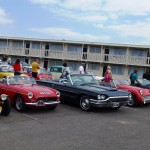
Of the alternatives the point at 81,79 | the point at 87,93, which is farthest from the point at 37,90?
the point at 81,79

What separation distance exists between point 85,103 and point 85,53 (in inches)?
1102

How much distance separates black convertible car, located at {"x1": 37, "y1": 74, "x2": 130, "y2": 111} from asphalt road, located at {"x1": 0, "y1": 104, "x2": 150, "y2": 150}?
42 centimetres

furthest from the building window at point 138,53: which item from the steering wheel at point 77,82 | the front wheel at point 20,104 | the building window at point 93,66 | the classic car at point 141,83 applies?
the front wheel at point 20,104

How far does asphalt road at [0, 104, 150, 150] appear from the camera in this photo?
6.71 metres

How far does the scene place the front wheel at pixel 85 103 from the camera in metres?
11.2

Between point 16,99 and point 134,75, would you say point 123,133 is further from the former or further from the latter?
point 134,75

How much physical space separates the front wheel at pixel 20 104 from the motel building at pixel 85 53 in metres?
27.9

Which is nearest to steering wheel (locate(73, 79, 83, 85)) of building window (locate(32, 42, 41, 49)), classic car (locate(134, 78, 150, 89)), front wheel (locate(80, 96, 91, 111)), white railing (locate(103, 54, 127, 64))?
front wheel (locate(80, 96, 91, 111))

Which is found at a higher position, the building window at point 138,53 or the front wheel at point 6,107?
the building window at point 138,53

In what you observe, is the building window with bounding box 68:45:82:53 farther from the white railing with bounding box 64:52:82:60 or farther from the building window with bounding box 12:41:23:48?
the building window with bounding box 12:41:23:48

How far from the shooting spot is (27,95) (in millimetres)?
10156

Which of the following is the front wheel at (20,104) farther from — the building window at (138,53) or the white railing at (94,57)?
the building window at (138,53)

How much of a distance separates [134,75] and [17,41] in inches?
1198

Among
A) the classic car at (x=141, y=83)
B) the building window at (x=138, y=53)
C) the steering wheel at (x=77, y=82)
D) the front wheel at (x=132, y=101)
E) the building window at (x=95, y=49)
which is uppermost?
the building window at (x=95, y=49)
